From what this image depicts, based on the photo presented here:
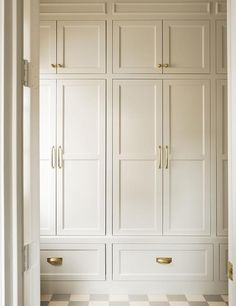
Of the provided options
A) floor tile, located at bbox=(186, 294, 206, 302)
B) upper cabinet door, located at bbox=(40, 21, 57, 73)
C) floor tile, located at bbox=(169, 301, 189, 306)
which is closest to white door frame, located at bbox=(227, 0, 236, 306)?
floor tile, located at bbox=(169, 301, 189, 306)

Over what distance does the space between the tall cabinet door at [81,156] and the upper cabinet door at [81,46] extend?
0.42 ft

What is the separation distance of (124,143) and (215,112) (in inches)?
31.9

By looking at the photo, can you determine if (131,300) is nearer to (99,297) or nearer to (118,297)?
(118,297)

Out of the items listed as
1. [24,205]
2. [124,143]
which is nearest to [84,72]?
[124,143]

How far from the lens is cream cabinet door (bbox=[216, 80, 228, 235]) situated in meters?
2.97

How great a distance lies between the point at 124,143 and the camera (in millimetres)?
2986

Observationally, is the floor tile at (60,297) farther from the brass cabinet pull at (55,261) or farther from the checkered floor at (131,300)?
the brass cabinet pull at (55,261)

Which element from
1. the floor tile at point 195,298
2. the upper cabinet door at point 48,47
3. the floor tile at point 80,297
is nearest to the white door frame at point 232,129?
the floor tile at point 195,298

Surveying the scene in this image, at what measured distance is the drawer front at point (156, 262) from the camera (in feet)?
9.69

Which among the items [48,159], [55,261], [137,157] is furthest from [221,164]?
[55,261]

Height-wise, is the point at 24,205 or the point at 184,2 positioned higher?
the point at 184,2

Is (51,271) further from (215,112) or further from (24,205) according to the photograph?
(24,205)

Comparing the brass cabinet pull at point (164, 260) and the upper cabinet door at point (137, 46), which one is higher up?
the upper cabinet door at point (137, 46)

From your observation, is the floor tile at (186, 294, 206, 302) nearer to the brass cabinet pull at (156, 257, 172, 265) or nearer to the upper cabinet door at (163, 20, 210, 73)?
the brass cabinet pull at (156, 257, 172, 265)
